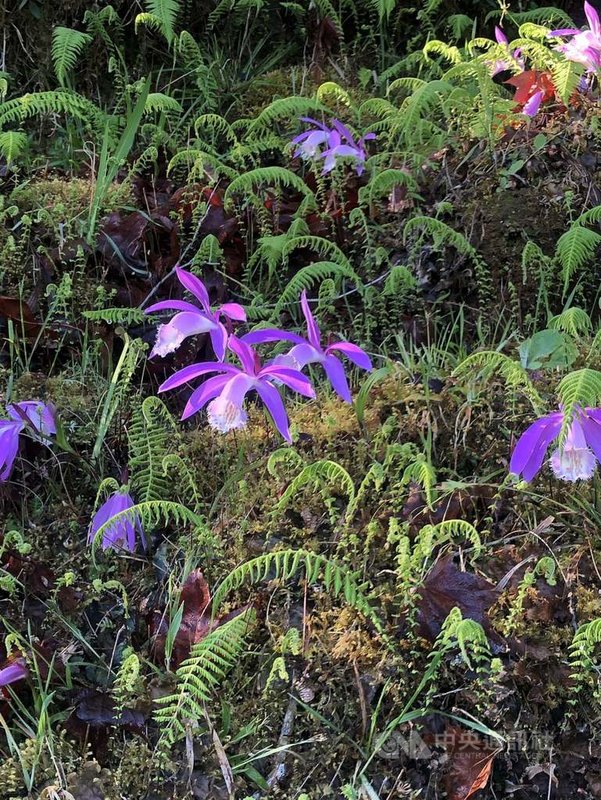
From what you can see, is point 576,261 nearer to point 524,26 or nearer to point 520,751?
point 524,26

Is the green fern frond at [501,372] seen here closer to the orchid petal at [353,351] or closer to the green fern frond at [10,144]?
the orchid petal at [353,351]

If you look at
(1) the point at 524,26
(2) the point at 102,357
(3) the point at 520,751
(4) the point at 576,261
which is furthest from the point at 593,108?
(3) the point at 520,751

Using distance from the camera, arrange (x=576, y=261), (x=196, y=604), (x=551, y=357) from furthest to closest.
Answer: (x=576, y=261), (x=551, y=357), (x=196, y=604)

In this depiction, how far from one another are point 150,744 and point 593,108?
2747 millimetres

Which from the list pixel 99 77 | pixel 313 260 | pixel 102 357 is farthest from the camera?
pixel 99 77

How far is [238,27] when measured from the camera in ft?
12.4

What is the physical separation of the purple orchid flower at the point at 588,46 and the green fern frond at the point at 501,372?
1.48 m

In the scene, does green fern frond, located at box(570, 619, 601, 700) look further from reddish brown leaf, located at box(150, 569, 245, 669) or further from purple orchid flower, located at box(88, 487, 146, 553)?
purple orchid flower, located at box(88, 487, 146, 553)

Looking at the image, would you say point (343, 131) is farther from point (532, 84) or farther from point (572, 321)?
point (572, 321)

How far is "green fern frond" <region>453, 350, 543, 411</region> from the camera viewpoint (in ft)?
6.00

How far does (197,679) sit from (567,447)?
3.08 ft

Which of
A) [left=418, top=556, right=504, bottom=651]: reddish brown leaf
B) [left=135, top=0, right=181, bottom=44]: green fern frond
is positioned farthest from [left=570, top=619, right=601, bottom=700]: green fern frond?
[left=135, top=0, right=181, bottom=44]: green fern frond

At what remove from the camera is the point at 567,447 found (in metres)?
1.67

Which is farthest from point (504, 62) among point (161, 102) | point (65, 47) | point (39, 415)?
point (39, 415)
